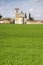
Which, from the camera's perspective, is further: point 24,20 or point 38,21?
point 38,21

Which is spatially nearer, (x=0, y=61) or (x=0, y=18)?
(x=0, y=61)

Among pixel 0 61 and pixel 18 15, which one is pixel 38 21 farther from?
pixel 0 61

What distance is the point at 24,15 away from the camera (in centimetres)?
11350

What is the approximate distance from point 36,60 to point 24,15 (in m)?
105

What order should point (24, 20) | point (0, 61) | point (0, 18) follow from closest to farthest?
point (0, 61) < point (24, 20) < point (0, 18)

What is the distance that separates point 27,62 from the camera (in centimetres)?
794

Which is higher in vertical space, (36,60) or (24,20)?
(36,60)

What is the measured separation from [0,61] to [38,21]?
380ft

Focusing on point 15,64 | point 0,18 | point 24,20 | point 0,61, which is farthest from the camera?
point 0,18

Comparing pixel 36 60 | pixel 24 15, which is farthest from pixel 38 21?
pixel 36 60

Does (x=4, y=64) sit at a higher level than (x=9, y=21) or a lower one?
higher

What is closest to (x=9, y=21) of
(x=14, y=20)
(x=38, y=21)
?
(x=14, y=20)

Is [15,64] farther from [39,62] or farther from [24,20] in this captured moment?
[24,20]

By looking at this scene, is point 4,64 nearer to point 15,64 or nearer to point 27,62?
point 15,64
